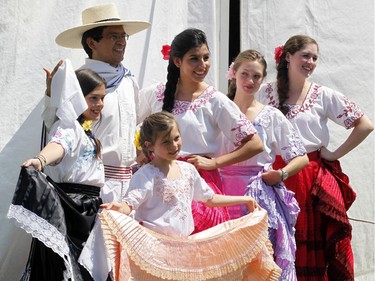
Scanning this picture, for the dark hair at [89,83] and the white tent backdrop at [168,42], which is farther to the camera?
the white tent backdrop at [168,42]

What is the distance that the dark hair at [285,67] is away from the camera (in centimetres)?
545

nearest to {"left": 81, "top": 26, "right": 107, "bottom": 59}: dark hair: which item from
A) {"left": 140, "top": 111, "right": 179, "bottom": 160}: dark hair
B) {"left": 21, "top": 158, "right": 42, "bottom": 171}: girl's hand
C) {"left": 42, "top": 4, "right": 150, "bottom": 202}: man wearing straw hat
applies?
{"left": 42, "top": 4, "right": 150, "bottom": 202}: man wearing straw hat

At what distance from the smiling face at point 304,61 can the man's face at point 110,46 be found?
3.74 feet

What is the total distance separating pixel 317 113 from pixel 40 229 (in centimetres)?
201

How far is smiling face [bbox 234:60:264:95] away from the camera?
16.6 feet

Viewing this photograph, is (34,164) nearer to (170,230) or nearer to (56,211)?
(56,211)

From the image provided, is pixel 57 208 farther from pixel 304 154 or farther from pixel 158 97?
pixel 304 154

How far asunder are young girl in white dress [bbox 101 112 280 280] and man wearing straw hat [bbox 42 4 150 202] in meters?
0.37

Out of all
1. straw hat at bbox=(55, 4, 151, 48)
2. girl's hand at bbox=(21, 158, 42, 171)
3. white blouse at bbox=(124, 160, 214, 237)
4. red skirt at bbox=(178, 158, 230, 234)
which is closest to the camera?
girl's hand at bbox=(21, 158, 42, 171)

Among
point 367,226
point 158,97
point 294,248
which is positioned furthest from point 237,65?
point 367,226

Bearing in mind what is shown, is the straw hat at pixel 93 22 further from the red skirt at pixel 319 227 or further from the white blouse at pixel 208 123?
the red skirt at pixel 319 227

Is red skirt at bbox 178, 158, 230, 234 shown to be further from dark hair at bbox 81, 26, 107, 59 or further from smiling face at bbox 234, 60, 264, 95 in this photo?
dark hair at bbox 81, 26, 107, 59

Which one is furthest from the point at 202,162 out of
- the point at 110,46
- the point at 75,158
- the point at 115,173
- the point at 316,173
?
the point at 316,173

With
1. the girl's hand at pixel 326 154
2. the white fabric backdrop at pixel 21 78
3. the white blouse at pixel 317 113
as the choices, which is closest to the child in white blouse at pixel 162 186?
the white fabric backdrop at pixel 21 78
